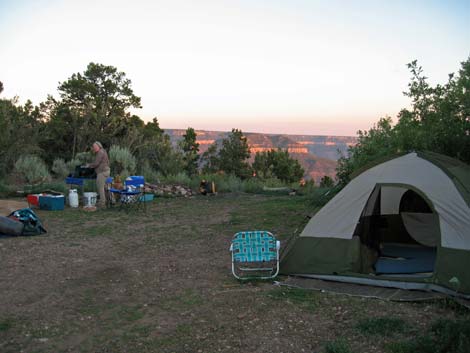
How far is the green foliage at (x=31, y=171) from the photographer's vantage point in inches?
534

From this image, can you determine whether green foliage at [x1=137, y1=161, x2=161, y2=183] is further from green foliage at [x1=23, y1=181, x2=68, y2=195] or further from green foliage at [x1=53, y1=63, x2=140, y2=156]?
green foliage at [x1=53, y1=63, x2=140, y2=156]

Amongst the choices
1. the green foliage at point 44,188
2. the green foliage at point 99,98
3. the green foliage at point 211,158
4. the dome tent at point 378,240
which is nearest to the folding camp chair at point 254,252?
the dome tent at point 378,240

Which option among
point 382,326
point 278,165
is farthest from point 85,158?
point 278,165

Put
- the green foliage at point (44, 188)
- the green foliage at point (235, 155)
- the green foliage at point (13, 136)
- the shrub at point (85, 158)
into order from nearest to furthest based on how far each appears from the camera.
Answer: the green foliage at point (44, 188), the shrub at point (85, 158), the green foliage at point (13, 136), the green foliage at point (235, 155)

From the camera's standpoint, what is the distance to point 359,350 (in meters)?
3.48

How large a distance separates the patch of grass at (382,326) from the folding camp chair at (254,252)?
5.16 ft

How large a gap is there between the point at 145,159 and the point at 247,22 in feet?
21.3

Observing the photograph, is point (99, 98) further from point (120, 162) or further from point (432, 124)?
point (432, 124)

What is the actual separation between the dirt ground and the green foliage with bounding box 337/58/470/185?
115 inches

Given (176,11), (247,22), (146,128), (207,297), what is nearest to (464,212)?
(207,297)

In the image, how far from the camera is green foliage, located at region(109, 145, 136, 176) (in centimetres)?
1435

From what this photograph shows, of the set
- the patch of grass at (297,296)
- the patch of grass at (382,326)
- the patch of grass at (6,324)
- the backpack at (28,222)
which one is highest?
the backpack at (28,222)

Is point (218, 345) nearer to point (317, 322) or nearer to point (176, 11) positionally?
point (317, 322)

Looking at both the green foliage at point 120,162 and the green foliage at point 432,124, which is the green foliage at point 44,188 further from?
the green foliage at point 432,124
